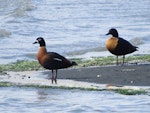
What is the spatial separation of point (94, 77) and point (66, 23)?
54.7 ft

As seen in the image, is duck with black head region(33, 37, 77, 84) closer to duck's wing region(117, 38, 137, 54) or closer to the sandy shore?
the sandy shore

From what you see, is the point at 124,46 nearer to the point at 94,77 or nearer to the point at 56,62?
the point at 94,77

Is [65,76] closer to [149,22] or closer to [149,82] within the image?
[149,82]

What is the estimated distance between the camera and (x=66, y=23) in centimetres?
3256

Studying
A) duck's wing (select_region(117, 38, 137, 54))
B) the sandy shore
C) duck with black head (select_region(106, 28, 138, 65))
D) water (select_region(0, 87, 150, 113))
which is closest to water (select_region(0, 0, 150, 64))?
duck with black head (select_region(106, 28, 138, 65))

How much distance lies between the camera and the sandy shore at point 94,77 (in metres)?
15.1

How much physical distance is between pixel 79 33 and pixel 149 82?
13.5m

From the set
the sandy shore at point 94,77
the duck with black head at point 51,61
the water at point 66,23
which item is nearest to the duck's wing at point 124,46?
the sandy shore at point 94,77

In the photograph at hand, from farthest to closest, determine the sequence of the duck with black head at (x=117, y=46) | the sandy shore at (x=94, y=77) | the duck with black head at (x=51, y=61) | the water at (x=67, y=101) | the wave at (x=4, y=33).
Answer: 1. the wave at (x=4, y=33)
2. the duck with black head at (x=117, y=46)
3. the duck with black head at (x=51, y=61)
4. the sandy shore at (x=94, y=77)
5. the water at (x=67, y=101)

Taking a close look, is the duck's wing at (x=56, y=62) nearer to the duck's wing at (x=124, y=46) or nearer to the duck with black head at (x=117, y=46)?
the duck with black head at (x=117, y=46)

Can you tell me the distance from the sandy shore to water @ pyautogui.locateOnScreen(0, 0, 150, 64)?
3.86m

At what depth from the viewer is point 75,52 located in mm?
23000

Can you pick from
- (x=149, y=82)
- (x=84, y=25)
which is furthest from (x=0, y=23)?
(x=149, y=82)

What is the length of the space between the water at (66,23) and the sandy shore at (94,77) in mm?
3862
